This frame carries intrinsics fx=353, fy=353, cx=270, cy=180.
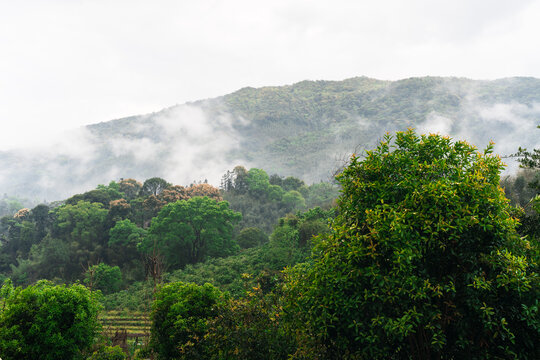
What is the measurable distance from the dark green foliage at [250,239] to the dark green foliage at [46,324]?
1253 inches

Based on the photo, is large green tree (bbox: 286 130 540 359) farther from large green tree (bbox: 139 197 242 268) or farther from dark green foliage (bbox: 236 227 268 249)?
dark green foliage (bbox: 236 227 268 249)

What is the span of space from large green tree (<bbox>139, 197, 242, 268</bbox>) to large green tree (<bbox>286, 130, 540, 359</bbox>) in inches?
1318

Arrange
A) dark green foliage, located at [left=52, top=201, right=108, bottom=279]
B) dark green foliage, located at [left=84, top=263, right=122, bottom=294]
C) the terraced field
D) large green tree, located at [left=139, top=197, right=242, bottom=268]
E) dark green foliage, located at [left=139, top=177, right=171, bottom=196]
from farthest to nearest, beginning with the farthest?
dark green foliage, located at [left=139, top=177, right=171, bottom=196], dark green foliage, located at [left=52, top=201, right=108, bottom=279], large green tree, located at [left=139, top=197, right=242, bottom=268], dark green foliage, located at [left=84, top=263, right=122, bottom=294], the terraced field

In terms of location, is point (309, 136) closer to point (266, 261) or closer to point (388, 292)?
point (266, 261)

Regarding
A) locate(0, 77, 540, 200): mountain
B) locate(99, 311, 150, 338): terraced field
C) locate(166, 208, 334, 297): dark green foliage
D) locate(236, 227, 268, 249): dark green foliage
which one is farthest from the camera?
locate(0, 77, 540, 200): mountain

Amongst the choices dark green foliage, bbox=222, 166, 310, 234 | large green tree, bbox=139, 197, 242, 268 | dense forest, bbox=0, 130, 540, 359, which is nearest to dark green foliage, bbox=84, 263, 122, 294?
large green tree, bbox=139, 197, 242, 268

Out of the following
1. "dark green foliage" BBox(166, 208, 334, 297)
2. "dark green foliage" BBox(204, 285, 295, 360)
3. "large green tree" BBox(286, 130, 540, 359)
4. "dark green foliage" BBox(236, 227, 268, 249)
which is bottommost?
"dark green foliage" BBox(236, 227, 268, 249)

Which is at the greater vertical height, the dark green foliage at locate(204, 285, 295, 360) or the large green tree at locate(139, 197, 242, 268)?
the dark green foliage at locate(204, 285, 295, 360)

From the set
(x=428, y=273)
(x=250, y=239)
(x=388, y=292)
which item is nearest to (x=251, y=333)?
(x=388, y=292)

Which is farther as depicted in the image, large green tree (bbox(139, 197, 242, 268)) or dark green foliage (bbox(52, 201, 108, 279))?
dark green foliage (bbox(52, 201, 108, 279))

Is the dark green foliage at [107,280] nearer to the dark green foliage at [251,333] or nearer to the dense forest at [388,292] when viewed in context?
the dense forest at [388,292]

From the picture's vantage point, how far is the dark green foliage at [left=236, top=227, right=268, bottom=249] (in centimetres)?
4434

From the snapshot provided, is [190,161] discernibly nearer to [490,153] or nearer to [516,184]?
[516,184]

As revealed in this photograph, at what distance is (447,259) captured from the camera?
6.62 m
